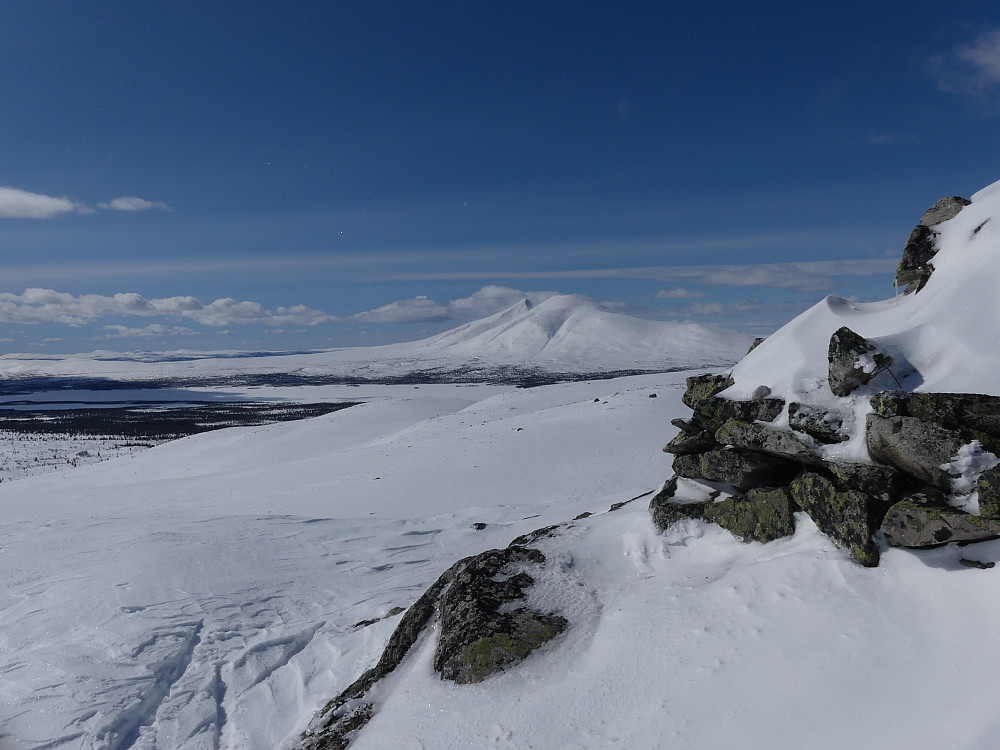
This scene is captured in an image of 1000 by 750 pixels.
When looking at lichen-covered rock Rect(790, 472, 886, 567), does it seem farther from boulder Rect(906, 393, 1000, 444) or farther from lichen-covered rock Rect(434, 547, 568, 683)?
lichen-covered rock Rect(434, 547, 568, 683)

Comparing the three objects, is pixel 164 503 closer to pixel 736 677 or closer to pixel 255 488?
pixel 255 488

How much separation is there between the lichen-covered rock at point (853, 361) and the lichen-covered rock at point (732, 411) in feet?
2.45

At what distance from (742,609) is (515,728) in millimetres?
2435

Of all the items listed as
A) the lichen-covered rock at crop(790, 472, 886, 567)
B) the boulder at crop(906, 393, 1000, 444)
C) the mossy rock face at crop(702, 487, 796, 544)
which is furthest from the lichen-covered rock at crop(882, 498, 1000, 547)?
the mossy rock face at crop(702, 487, 796, 544)

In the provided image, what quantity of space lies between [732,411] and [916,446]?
2243 millimetres

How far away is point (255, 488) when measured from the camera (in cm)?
2075

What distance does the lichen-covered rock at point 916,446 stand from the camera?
5.21m

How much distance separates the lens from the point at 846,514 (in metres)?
5.68

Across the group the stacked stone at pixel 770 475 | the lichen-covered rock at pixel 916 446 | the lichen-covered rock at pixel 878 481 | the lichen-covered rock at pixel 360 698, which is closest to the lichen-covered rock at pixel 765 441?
the stacked stone at pixel 770 475

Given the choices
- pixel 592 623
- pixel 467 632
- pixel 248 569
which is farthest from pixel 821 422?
pixel 248 569

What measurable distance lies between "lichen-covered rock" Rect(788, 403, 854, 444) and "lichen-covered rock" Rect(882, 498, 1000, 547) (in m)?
0.97

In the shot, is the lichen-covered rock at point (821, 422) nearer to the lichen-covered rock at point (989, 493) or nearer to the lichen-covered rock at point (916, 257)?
the lichen-covered rock at point (989, 493)

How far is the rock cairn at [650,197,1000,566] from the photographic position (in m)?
5.11

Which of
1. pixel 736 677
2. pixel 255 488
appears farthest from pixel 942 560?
pixel 255 488
